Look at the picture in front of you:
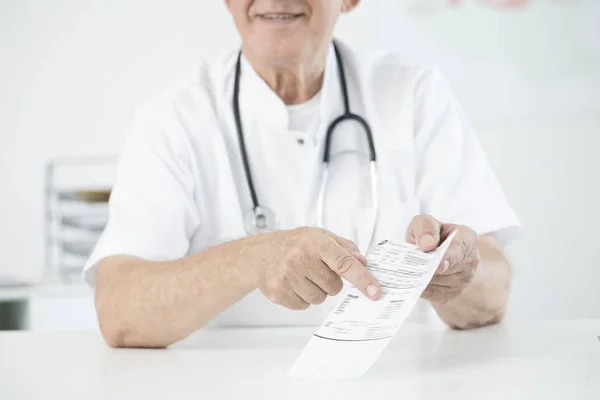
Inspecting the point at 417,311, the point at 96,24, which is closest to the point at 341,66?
the point at 417,311

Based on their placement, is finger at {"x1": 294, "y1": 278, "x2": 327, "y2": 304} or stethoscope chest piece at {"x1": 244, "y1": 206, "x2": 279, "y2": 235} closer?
finger at {"x1": 294, "y1": 278, "x2": 327, "y2": 304}

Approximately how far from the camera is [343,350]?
0.87 m

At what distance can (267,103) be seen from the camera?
4.81ft

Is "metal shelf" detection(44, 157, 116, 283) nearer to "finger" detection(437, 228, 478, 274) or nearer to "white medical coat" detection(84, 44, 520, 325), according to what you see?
"white medical coat" detection(84, 44, 520, 325)

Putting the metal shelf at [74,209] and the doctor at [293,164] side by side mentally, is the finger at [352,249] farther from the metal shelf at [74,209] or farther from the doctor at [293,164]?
the metal shelf at [74,209]

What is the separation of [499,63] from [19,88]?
1980mm

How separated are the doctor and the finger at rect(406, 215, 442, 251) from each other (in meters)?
0.21

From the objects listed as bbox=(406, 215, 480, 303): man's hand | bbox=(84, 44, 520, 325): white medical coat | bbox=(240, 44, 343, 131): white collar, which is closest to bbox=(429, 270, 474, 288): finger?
bbox=(406, 215, 480, 303): man's hand

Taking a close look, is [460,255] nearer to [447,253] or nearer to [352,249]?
[447,253]

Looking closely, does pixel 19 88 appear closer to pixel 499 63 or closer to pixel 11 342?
pixel 499 63

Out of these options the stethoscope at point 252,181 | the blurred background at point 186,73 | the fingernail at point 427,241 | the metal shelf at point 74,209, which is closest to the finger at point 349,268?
the fingernail at point 427,241

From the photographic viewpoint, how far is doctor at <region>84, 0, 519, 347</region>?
4.25 ft

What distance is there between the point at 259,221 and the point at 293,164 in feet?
0.44

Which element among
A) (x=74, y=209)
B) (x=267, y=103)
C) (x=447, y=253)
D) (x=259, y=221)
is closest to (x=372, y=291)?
(x=447, y=253)
